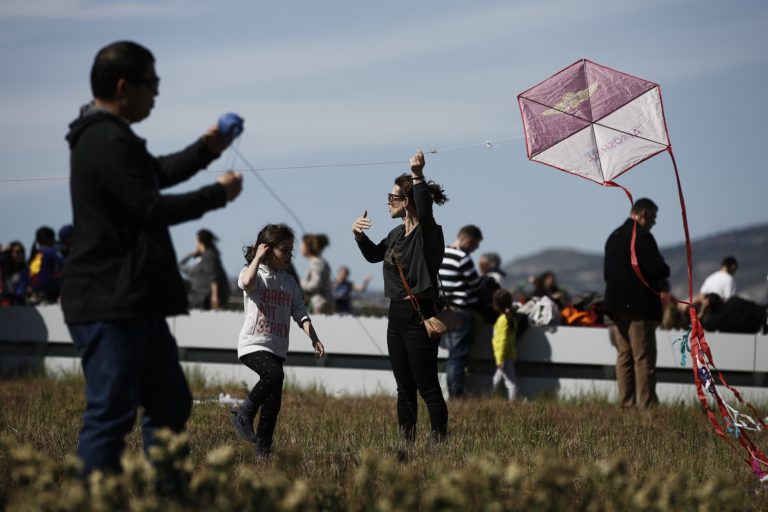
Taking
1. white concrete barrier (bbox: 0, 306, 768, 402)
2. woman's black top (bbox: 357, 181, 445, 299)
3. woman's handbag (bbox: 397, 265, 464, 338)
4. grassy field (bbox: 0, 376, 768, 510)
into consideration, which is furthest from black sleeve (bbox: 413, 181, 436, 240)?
white concrete barrier (bbox: 0, 306, 768, 402)

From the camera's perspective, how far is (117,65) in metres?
4.51

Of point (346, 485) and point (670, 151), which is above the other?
point (670, 151)

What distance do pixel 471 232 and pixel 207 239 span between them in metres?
4.79

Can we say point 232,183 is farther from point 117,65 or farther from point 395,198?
point 395,198

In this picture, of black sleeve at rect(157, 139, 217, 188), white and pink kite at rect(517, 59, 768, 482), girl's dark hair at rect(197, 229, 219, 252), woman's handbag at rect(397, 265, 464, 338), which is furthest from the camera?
girl's dark hair at rect(197, 229, 219, 252)

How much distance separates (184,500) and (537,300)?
910cm

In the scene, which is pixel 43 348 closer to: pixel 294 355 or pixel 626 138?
pixel 294 355

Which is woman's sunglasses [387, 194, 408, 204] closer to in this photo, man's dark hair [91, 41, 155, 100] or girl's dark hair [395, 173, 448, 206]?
girl's dark hair [395, 173, 448, 206]

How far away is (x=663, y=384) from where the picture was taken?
39.7 ft

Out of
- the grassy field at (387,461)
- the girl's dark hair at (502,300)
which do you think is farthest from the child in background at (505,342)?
the grassy field at (387,461)

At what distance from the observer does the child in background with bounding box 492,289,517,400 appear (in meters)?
11.8

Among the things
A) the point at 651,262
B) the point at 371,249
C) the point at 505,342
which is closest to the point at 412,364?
the point at 371,249

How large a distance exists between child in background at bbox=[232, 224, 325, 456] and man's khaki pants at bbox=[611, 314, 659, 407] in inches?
185

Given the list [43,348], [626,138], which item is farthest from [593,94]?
[43,348]
